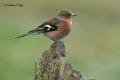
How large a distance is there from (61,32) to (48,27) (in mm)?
630

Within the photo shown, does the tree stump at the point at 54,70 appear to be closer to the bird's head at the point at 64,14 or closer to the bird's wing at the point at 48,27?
the bird's wing at the point at 48,27

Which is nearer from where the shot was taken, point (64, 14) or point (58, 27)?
point (58, 27)

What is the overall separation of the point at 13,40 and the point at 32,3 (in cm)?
717

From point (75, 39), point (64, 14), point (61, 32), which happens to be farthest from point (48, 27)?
point (75, 39)

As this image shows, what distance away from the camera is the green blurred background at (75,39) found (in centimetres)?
1497

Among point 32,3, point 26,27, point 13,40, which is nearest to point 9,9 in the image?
point 32,3

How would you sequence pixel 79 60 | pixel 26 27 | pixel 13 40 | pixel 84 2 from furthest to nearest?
pixel 84 2 → pixel 26 27 → pixel 13 40 → pixel 79 60

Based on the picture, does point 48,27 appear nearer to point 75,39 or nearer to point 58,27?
point 58,27

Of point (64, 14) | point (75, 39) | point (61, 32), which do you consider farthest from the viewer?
point (75, 39)

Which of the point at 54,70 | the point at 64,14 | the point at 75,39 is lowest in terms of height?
the point at 75,39

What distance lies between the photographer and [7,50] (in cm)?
1638

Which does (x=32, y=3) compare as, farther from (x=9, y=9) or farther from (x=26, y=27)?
(x=26, y=27)

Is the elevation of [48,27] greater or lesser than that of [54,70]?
greater

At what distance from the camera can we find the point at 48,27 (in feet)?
30.7
